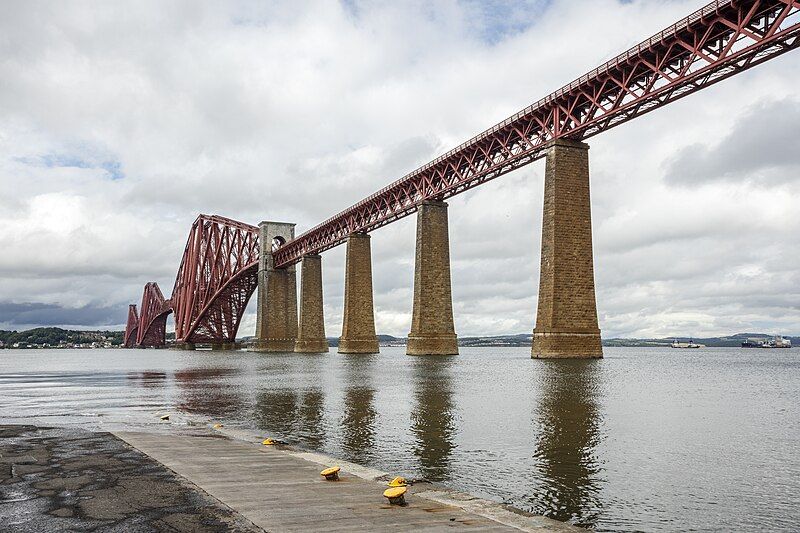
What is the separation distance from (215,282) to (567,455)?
127 metres

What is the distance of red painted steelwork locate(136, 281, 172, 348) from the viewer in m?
179

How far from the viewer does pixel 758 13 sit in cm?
3494

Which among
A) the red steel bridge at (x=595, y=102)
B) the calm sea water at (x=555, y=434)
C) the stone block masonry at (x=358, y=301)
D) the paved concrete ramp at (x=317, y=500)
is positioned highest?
the red steel bridge at (x=595, y=102)

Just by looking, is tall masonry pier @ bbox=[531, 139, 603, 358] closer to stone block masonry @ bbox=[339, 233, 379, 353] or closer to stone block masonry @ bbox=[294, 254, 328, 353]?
stone block masonry @ bbox=[339, 233, 379, 353]

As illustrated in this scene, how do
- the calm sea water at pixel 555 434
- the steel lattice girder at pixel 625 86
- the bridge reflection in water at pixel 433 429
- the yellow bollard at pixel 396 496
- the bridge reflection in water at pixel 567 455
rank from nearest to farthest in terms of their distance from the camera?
the yellow bollard at pixel 396 496
the bridge reflection in water at pixel 567 455
the calm sea water at pixel 555 434
the bridge reflection in water at pixel 433 429
the steel lattice girder at pixel 625 86

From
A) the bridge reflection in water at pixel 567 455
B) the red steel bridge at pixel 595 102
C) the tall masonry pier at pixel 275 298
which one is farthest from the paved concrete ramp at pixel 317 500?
the tall masonry pier at pixel 275 298

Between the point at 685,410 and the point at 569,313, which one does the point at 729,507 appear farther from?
the point at 569,313

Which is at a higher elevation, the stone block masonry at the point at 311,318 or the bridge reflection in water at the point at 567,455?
the stone block masonry at the point at 311,318

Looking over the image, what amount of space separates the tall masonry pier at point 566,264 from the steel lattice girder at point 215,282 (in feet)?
273

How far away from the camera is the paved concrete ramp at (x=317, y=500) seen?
6121 mm

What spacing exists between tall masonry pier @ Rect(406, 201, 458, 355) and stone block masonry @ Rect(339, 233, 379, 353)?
13005 mm

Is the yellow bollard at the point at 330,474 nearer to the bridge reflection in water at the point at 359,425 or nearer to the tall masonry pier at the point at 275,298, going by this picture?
the bridge reflection in water at the point at 359,425

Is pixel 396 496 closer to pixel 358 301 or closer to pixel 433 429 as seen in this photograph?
pixel 433 429

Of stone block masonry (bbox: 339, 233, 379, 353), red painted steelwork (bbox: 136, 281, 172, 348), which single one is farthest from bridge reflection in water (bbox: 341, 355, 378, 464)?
red painted steelwork (bbox: 136, 281, 172, 348)
